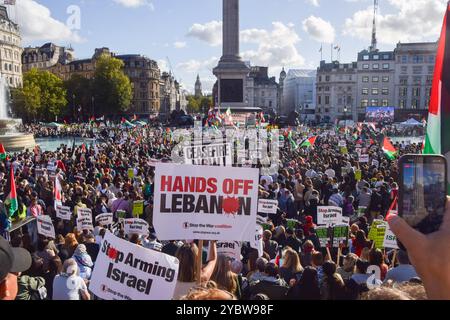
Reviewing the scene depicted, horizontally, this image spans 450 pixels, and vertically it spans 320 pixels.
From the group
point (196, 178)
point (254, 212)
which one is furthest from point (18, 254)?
point (254, 212)

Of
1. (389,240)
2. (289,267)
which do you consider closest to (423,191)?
(289,267)

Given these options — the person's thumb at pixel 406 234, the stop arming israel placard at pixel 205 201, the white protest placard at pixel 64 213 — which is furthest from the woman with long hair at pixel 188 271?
the white protest placard at pixel 64 213

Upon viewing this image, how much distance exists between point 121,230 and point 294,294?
17.9ft

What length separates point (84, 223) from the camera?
366 inches

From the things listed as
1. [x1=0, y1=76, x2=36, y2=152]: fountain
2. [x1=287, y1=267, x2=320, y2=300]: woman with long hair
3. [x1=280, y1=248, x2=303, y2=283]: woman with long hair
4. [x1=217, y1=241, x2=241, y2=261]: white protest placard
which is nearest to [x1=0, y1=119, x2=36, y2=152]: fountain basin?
[x1=0, y1=76, x2=36, y2=152]: fountain

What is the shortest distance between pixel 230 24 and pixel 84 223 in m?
49.6

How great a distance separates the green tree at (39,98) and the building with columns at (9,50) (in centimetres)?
210

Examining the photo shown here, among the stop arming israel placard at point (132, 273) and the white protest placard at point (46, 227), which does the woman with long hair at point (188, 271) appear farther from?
the white protest placard at point (46, 227)

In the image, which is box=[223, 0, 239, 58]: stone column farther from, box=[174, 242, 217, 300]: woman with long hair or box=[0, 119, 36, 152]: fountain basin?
→ box=[174, 242, 217, 300]: woman with long hair

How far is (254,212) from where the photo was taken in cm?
507

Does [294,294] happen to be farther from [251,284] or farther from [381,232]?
[381,232]

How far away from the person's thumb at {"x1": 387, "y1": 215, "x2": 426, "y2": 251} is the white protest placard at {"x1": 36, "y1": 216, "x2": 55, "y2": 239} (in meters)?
7.96

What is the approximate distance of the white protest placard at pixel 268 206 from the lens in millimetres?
10422

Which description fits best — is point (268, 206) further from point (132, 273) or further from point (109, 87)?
point (109, 87)
